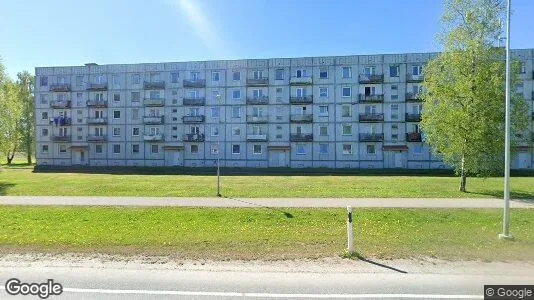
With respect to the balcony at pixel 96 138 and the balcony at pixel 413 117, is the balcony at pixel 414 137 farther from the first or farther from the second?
the balcony at pixel 96 138

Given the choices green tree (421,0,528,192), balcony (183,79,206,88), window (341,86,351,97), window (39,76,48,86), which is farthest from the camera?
window (39,76,48,86)

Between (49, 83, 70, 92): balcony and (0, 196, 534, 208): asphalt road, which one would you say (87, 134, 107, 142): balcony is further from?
(0, 196, 534, 208): asphalt road

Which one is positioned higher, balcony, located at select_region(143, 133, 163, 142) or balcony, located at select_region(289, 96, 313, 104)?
balcony, located at select_region(289, 96, 313, 104)

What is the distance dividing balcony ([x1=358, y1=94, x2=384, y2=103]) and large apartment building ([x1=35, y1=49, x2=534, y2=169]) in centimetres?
15

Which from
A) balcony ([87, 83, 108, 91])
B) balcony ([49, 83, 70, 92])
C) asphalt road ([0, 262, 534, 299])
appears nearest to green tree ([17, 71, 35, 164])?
balcony ([49, 83, 70, 92])

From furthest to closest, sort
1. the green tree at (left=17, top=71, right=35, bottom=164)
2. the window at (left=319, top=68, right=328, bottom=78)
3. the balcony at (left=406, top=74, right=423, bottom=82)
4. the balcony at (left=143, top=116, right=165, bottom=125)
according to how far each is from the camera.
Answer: the green tree at (left=17, top=71, right=35, bottom=164)
the balcony at (left=143, top=116, right=165, bottom=125)
the window at (left=319, top=68, right=328, bottom=78)
the balcony at (left=406, top=74, right=423, bottom=82)

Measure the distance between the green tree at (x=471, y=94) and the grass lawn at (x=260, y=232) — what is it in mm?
5684

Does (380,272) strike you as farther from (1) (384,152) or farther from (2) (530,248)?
(1) (384,152)

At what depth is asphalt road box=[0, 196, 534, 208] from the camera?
46.5ft

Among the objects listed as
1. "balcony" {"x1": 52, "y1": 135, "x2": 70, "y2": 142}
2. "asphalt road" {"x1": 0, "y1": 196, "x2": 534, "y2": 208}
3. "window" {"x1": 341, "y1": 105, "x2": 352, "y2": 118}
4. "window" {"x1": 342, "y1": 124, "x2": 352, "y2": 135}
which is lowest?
"asphalt road" {"x1": 0, "y1": 196, "x2": 534, "y2": 208}

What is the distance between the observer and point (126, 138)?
47312 mm

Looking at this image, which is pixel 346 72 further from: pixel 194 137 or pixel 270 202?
pixel 270 202

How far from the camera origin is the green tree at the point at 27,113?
2200 inches

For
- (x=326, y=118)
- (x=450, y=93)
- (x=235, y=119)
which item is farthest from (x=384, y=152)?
(x=450, y=93)
